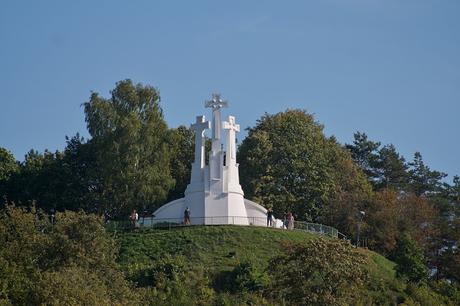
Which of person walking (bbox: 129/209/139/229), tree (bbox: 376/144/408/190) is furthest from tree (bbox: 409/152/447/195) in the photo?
person walking (bbox: 129/209/139/229)

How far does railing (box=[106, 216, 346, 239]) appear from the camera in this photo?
73.2 m

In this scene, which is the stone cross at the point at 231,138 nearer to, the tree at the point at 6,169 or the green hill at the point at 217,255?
the green hill at the point at 217,255

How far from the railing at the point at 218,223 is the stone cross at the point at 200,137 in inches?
142

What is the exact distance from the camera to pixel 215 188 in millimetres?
73750

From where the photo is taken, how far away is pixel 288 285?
55.2m

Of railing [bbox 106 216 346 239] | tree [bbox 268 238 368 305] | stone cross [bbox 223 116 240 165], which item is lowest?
tree [bbox 268 238 368 305]

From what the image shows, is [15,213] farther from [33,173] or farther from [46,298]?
[33,173]

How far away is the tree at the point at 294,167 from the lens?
82.5 metres

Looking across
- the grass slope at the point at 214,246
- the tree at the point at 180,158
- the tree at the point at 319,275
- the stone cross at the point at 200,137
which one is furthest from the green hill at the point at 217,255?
the tree at the point at 180,158

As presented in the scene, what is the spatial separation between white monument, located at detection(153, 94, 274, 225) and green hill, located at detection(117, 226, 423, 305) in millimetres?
1632

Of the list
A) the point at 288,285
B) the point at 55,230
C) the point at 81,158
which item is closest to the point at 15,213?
the point at 55,230

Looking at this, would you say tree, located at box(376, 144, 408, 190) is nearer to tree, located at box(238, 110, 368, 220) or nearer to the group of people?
tree, located at box(238, 110, 368, 220)

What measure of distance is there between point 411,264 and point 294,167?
54.4 feet

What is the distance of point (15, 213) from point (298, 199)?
98.6 feet
